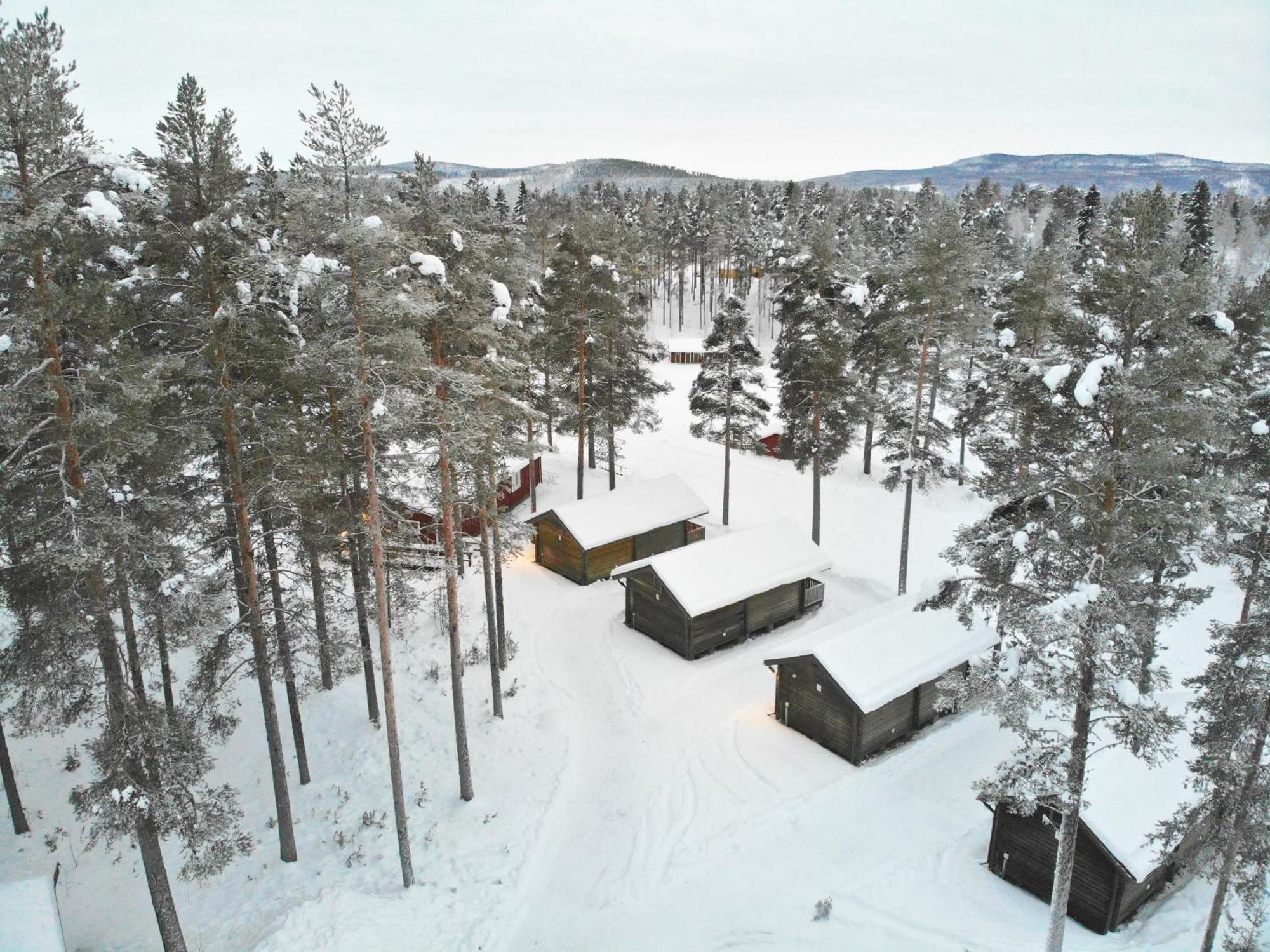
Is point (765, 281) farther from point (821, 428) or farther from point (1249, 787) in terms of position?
point (1249, 787)

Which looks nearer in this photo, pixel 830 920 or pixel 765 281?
pixel 830 920

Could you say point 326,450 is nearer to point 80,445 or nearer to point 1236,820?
point 80,445

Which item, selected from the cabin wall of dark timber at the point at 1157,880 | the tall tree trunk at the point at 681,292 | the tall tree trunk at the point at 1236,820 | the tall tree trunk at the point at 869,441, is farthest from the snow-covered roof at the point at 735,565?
the tall tree trunk at the point at 681,292

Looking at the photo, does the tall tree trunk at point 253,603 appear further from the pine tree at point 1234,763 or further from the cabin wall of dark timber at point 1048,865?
the pine tree at point 1234,763

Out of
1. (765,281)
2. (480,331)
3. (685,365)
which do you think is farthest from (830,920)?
(765,281)

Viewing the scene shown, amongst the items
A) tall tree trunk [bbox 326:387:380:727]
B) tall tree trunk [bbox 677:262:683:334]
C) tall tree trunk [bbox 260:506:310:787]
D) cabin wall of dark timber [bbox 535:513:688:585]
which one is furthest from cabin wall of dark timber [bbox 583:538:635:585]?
tall tree trunk [bbox 677:262:683:334]
